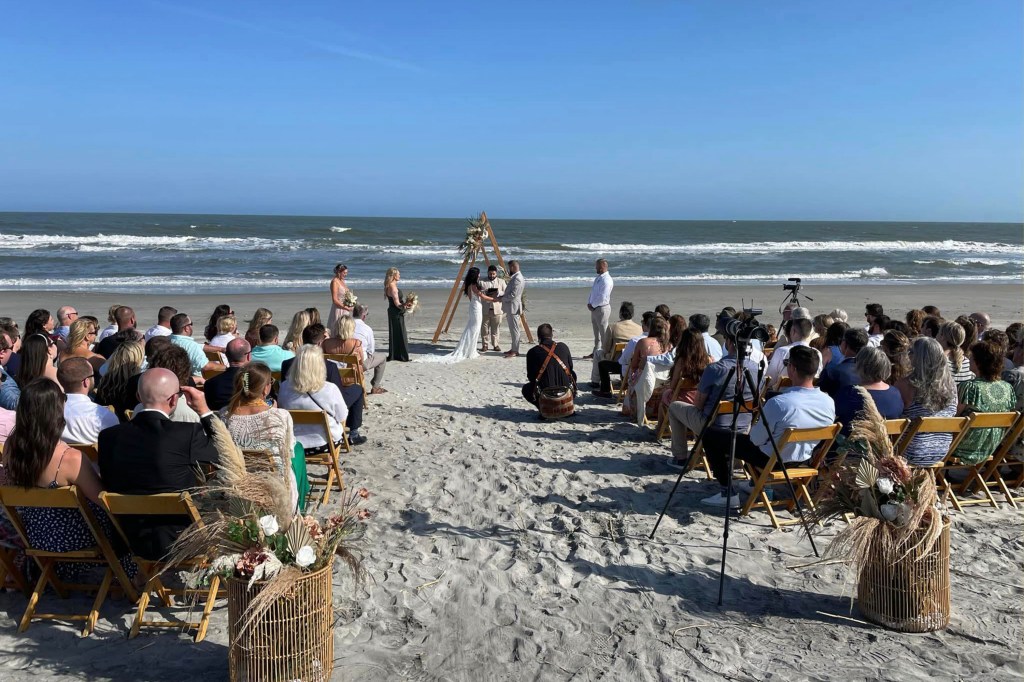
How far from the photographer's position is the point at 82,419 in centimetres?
494

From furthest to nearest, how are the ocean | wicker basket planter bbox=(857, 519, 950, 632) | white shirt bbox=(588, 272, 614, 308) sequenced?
the ocean < white shirt bbox=(588, 272, 614, 308) < wicker basket planter bbox=(857, 519, 950, 632)

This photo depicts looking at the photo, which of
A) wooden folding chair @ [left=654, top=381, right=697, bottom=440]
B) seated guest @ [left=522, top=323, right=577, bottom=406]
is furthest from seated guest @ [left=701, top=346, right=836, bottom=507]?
seated guest @ [left=522, top=323, right=577, bottom=406]

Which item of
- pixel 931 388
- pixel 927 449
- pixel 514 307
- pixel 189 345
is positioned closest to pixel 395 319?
pixel 514 307

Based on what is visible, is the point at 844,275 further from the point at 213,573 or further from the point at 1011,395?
the point at 213,573

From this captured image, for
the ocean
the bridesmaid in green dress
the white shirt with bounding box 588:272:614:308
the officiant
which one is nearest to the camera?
the bridesmaid in green dress

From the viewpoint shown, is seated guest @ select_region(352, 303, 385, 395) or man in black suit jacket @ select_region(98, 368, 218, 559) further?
seated guest @ select_region(352, 303, 385, 395)

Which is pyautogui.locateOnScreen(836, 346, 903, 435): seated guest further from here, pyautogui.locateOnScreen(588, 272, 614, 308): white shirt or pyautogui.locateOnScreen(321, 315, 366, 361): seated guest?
pyautogui.locateOnScreen(588, 272, 614, 308): white shirt

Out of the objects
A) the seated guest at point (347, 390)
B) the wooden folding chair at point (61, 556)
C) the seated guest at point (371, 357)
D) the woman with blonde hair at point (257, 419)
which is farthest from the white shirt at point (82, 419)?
the seated guest at point (371, 357)

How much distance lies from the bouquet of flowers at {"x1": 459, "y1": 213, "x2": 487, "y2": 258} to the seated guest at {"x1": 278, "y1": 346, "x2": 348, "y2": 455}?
757cm

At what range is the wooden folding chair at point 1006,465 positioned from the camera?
224 inches

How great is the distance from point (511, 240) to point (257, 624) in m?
50.2

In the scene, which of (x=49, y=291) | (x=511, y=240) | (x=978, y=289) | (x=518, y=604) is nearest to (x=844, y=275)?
(x=978, y=289)

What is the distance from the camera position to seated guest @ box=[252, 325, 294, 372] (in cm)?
744

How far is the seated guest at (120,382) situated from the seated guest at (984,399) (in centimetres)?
579
